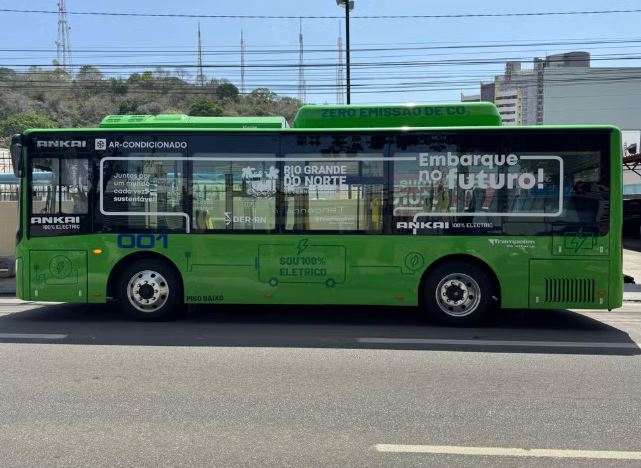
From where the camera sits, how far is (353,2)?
18656 millimetres

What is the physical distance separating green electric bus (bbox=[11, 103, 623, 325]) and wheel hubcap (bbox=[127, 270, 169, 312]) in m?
0.02

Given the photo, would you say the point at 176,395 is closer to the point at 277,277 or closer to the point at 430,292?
the point at 277,277

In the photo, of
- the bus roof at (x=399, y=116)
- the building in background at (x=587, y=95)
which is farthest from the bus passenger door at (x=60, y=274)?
the building in background at (x=587, y=95)

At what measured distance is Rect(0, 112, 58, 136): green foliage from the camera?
203 ft

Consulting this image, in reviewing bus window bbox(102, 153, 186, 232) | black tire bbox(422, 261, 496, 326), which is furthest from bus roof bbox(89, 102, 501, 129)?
black tire bbox(422, 261, 496, 326)

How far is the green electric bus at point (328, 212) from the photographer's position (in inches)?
306

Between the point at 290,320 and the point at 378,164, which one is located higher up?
the point at 378,164

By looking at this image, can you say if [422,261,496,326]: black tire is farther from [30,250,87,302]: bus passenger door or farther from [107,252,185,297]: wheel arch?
[30,250,87,302]: bus passenger door

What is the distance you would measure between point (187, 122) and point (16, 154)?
2.44 m

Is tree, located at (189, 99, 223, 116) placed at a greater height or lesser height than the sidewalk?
greater

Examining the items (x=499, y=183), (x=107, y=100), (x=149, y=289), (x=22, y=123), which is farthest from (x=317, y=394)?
(x=107, y=100)

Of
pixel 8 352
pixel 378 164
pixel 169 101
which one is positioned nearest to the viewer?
pixel 8 352

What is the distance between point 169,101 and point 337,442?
238 feet

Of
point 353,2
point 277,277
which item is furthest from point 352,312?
point 353,2
